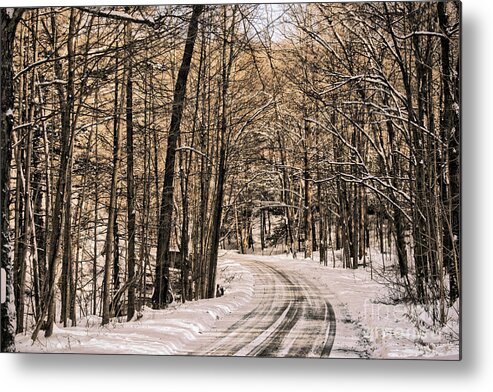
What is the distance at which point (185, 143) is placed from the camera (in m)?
4.70

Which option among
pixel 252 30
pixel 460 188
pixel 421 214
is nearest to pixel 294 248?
pixel 421 214

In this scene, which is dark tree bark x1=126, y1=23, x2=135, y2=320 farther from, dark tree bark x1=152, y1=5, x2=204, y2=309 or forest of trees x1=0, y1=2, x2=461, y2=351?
dark tree bark x1=152, y1=5, x2=204, y2=309

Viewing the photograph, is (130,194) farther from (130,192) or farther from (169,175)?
(169,175)

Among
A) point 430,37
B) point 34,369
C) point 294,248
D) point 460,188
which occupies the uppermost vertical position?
point 430,37

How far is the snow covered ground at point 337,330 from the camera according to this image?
171 inches

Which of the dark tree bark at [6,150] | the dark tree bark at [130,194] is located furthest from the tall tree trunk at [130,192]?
the dark tree bark at [6,150]

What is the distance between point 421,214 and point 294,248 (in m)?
0.88

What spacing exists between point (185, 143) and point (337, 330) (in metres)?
1.66

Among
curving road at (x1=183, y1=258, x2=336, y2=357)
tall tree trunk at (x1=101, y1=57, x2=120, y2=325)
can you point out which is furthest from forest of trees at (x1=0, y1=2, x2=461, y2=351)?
curving road at (x1=183, y1=258, x2=336, y2=357)

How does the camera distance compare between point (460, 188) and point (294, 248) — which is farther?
point (294, 248)

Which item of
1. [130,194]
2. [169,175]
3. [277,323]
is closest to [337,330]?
[277,323]

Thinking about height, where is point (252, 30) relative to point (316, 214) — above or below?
above

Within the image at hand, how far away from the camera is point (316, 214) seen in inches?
179

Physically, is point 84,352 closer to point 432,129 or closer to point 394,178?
point 394,178
